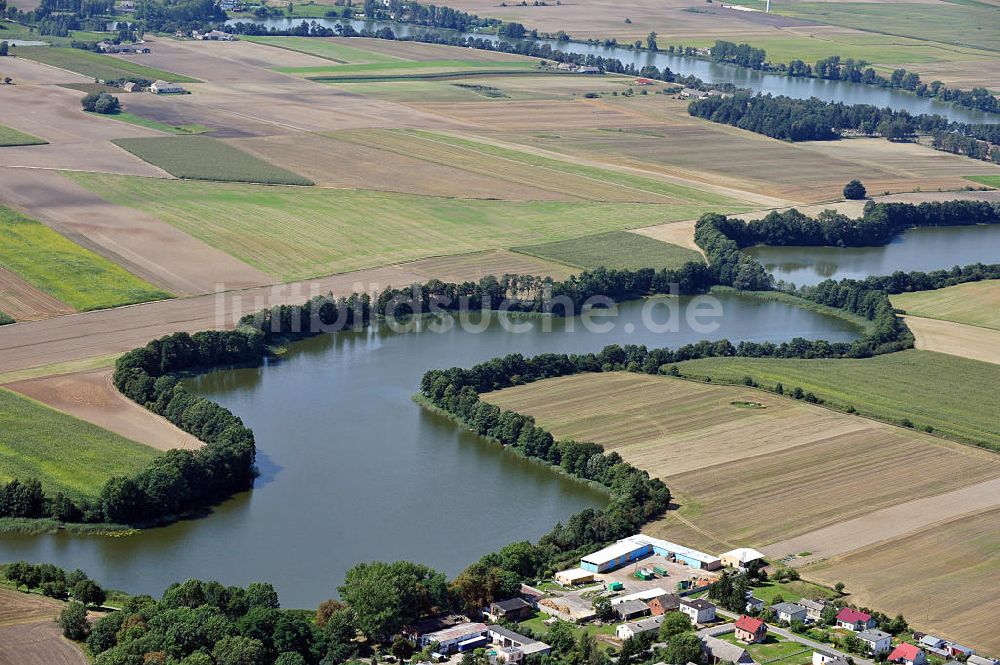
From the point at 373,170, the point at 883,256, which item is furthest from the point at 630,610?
the point at 373,170

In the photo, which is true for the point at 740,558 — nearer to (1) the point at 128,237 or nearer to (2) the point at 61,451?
(2) the point at 61,451

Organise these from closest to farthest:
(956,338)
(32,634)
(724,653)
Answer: (32,634) → (724,653) → (956,338)

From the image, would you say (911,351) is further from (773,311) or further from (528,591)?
(528,591)

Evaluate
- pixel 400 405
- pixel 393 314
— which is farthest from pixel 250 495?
pixel 393 314

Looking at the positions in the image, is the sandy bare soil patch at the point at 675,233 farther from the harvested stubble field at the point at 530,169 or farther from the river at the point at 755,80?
the river at the point at 755,80

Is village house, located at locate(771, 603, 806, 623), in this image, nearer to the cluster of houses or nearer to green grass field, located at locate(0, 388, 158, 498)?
green grass field, located at locate(0, 388, 158, 498)

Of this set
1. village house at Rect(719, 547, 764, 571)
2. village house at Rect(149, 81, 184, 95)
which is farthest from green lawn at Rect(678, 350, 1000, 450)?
village house at Rect(149, 81, 184, 95)

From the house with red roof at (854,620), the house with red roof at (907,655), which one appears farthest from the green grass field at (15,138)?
the house with red roof at (907,655)
